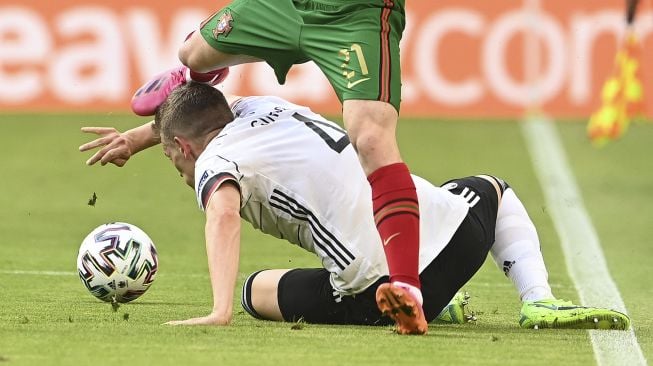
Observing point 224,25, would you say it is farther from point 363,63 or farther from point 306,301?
point 306,301

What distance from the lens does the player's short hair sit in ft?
19.5

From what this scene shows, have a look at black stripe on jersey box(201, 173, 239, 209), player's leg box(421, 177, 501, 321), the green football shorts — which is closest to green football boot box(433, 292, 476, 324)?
player's leg box(421, 177, 501, 321)

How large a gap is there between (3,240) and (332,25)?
406 centimetres

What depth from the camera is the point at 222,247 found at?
5.55m

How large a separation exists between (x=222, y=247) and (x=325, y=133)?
0.74m

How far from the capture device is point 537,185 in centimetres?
1280

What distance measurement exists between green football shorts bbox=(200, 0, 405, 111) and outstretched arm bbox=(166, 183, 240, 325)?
582 mm

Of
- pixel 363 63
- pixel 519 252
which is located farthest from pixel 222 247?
pixel 519 252

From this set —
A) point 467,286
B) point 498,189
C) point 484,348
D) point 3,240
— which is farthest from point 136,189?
point 484,348

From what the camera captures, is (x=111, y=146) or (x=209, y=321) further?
(x=111, y=146)

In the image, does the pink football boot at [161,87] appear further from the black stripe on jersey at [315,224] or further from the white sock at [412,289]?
the white sock at [412,289]

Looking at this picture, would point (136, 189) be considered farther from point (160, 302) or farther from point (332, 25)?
point (332, 25)

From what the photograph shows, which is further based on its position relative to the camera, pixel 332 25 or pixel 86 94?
pixel 86 94

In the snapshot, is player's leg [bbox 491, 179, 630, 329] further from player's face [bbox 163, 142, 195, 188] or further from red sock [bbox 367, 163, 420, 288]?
player's face [bbox 163, 142, 195, 188]
